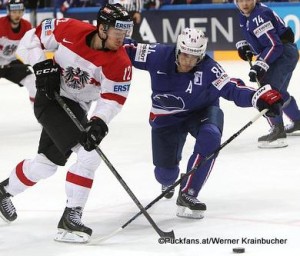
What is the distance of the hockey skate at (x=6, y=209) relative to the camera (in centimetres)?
452

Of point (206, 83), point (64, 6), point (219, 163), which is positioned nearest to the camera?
point (206, 83)

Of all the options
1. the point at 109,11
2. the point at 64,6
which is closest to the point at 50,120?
the point at 109,11

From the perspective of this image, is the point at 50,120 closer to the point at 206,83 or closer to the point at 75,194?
the point at 75,194

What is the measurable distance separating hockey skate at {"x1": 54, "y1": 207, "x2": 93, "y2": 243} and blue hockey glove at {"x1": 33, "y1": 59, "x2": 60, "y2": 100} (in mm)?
566

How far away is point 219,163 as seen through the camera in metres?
6.02

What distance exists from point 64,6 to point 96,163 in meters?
8.86

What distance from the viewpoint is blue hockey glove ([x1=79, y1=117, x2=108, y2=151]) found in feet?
13.3

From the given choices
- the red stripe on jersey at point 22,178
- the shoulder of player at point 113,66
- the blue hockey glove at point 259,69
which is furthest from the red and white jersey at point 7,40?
the shoulder of player at point 113,66

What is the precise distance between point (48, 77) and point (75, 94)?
208mm

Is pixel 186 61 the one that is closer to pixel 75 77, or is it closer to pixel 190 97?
pixel 190 97

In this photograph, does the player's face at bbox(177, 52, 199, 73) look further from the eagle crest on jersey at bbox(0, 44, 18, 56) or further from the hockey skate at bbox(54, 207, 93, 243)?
the eagle crest on jersey at bbox(0, 44, 18, 56)

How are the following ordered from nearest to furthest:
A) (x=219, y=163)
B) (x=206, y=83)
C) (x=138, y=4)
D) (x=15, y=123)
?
(x=206, y=83) < (x=219, y=163) < (x=15, y=123) < (x=138, y=4)

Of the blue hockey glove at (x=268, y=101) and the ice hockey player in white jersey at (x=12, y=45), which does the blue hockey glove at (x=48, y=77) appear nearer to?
the blue hockey glove at (x=268, y=101)

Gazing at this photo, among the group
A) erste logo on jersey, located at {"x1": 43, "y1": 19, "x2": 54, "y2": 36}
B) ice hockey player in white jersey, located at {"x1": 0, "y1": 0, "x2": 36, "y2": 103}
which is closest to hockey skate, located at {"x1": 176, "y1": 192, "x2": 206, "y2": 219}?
erste logo on jersey, located at {"x1": 43, "y1": 19, "x2": 54, "y2": 36}
